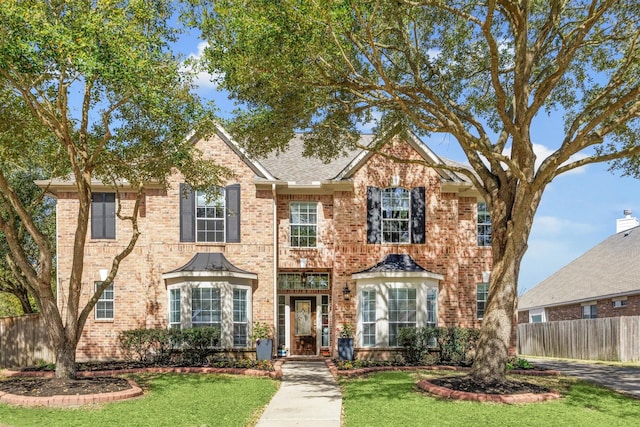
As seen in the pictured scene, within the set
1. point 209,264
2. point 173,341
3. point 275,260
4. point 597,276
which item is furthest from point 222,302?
point 597,276

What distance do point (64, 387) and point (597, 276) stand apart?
86.8 feet

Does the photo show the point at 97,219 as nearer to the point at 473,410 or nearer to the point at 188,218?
the point at 188,218

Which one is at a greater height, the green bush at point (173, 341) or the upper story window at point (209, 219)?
the upper story window at point (209, 219)

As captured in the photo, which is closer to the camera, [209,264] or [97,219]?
[209,264]

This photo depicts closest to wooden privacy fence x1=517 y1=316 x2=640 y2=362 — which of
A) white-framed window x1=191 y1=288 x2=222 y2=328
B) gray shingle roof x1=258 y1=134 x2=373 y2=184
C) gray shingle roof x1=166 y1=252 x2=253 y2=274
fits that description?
gray shingle roof x1=258 y1=134 x2=373 y2=184

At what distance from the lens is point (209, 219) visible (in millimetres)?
21109

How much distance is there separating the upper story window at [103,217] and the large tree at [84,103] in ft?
12.4

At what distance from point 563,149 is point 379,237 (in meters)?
8.88

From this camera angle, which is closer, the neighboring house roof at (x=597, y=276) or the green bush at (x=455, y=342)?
the green bush at (x=455, y=342)

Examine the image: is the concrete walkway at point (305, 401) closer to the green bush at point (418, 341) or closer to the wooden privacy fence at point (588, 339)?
the green bush at point (418, 341)

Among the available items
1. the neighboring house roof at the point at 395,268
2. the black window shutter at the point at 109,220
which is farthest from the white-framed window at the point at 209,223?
the neighboring house roof at the point at 395,268

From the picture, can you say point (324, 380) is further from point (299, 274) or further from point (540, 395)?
point (299, 274)

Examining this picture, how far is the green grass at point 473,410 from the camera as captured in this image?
10383 millimetres

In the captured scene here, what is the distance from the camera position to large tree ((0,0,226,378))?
412 inches
